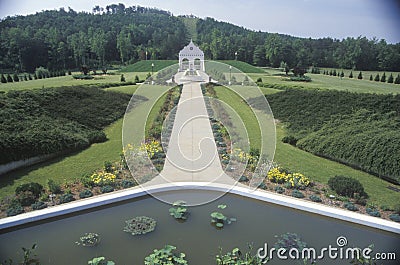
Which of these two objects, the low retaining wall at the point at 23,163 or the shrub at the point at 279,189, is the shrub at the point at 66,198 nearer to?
the low retaining wall at the point at 23,163

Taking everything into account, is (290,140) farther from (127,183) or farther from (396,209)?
(127,183)

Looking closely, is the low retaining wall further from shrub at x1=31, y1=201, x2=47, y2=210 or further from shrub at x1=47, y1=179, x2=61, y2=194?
shrub at x1=31, y1=201, x2=47, y2=210

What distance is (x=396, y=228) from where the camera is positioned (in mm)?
5500

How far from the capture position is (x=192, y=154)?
8781 mm

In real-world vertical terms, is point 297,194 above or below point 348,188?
below

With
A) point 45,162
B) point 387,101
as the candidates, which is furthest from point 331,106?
point 45,162

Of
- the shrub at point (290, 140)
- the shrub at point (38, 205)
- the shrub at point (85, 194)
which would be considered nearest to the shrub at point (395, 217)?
the shrub at point (290, 140)

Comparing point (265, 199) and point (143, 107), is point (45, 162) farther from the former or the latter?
point (265, 199)

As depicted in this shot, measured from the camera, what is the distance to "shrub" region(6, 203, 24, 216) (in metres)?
5.82

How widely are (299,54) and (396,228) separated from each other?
31550 mm

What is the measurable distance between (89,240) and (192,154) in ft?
→ 13.4

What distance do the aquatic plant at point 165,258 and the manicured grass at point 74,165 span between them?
11.6 ft

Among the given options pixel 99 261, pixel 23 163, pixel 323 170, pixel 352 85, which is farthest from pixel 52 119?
pixel 352 85

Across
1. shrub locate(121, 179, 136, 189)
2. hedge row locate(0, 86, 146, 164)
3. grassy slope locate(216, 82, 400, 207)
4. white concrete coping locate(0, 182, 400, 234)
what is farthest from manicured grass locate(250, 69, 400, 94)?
shrub locate(121, 179, 136, 189)
